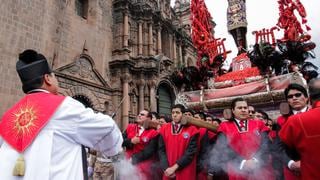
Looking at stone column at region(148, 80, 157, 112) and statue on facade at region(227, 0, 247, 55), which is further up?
statue on facade at region(227, 0, 247, 55)

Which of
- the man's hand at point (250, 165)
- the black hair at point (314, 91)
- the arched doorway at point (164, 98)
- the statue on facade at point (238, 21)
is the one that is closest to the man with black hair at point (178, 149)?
the man's hand at point (250, 165)

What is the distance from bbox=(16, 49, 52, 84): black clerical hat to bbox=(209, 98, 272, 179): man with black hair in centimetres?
282

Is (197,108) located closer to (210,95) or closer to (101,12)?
(210,95)

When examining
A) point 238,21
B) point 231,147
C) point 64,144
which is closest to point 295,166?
point 231,147

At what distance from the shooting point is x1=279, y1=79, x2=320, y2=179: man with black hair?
2.47 meters

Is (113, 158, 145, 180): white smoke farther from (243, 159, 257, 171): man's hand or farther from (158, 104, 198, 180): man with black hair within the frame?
(243, 159, 257, 171): man's hand

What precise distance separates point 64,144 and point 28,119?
390 mm

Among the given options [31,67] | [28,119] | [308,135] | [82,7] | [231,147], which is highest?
[82,7]

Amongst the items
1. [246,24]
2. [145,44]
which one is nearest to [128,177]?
[246,24]

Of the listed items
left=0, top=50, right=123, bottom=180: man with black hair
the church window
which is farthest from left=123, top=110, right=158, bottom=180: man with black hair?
the church window

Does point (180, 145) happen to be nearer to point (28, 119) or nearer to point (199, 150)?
point (199, 150)

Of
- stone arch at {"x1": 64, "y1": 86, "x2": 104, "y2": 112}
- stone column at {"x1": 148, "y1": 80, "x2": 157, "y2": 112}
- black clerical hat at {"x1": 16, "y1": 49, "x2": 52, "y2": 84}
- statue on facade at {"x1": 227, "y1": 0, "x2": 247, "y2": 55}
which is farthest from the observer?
stone column at {"x1": 148, "y1": 80, "x2": 157, "y2": 112}

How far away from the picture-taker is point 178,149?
16.1 feet

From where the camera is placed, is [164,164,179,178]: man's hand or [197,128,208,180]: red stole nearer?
[164,164,179,178]: man's hand
